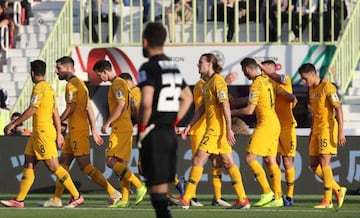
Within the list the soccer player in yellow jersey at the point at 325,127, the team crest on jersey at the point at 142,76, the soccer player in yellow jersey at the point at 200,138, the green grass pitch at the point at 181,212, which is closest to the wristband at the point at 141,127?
the team crest on jersey at the point at 142,76

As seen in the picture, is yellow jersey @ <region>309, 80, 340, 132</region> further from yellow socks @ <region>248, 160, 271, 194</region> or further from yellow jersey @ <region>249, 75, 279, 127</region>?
yellow socks @ <region>248, 160, 271, 194</region>

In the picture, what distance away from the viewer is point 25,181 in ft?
63.2

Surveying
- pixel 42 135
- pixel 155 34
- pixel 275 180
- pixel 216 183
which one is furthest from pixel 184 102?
pixel 216 183

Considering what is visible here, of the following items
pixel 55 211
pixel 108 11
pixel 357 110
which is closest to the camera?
pixel 55 211

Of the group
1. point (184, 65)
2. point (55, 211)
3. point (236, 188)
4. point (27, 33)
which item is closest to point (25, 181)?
point (55, 211)

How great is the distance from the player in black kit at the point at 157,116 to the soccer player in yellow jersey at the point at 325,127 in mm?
6262

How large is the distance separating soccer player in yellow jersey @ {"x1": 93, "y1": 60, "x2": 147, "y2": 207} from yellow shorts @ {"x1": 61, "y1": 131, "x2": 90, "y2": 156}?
1.17ft

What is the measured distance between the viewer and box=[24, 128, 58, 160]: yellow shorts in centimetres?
1925

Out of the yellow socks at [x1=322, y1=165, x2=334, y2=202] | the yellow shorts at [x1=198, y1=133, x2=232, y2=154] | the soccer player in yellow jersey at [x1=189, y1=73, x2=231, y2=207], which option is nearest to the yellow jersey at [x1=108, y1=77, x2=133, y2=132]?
the soccer player in yellow jersey at [x1=189, y1=73, x2=231, y2=207]

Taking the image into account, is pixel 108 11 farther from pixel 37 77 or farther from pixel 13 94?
pixel 37 77

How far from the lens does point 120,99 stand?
19.8m

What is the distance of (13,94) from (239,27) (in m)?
5.32

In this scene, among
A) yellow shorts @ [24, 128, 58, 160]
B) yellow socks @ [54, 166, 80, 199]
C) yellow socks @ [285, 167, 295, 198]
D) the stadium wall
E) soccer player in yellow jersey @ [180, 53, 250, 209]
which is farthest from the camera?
the stadium wall

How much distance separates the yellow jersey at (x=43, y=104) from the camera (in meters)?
19.2
